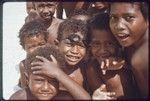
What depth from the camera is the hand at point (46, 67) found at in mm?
1254

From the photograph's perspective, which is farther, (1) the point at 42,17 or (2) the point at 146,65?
(1) the point at 42,17

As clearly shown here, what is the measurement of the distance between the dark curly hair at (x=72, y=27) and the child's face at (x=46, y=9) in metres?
0.06

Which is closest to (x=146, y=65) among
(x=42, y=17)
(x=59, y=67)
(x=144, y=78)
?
(x=144, y=78)

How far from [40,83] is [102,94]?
20cm

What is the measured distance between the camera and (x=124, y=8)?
121cm

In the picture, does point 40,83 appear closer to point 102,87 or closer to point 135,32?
point 102,87

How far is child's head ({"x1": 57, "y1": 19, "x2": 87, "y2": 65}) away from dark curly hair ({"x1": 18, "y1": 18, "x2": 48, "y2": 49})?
3.6 inches

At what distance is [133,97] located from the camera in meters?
1.24

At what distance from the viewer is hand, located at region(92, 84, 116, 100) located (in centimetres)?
124

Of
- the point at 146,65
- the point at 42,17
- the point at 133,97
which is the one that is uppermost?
the point at 42,17

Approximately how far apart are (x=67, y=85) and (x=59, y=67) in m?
0.07

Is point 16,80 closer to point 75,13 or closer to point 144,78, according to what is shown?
point 75,13

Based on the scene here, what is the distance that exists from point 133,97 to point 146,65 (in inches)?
4.4

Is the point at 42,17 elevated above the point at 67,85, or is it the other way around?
the point at 42,17
